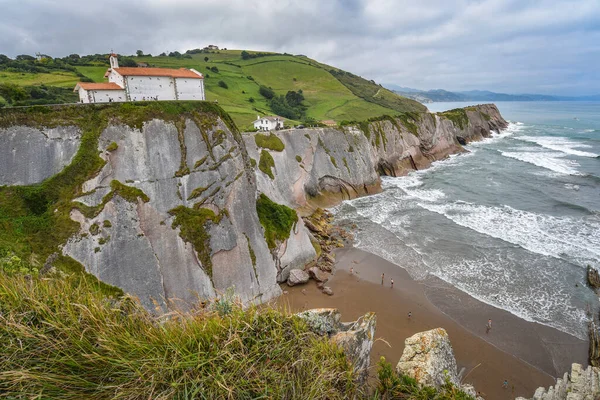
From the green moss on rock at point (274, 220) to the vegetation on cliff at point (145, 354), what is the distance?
56.6 ft

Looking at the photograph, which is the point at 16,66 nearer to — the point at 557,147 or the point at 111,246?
the point at 111,246

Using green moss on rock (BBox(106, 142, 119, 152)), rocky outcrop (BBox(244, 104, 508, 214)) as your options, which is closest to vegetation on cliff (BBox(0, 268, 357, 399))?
green moss on rock (BBox(106, 142, 119, 152))

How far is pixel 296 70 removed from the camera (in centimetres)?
13250

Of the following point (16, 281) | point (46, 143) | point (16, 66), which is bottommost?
point (16, 281)

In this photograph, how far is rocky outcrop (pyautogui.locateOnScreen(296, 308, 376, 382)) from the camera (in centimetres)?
697

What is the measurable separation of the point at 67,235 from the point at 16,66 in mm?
66112

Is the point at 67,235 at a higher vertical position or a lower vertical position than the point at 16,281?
lower

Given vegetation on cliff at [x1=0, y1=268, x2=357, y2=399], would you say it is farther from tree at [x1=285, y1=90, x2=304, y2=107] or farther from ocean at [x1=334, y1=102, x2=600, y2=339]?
tree at [x1=285, y1=90, x2=304, y2=107]

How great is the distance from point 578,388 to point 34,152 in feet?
94.2

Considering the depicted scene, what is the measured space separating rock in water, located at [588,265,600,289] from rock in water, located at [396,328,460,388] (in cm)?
2111

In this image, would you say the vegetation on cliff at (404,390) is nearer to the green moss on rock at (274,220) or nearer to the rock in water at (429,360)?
the rock in water at (429,360)

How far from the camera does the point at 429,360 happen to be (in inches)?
346

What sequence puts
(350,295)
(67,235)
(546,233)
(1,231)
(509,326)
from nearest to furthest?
(1,231) → (67,235) → (509,326) → (350,295) → (546,233)

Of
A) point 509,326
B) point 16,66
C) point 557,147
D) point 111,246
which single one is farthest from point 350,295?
point 557,147
